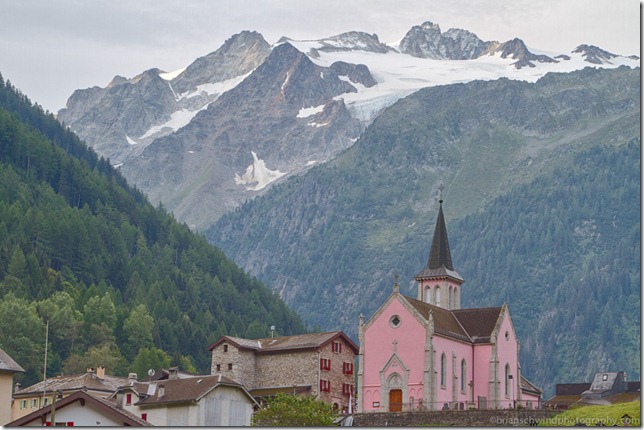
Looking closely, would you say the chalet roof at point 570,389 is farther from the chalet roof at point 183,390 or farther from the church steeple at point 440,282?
the chalet roof at point 183,390

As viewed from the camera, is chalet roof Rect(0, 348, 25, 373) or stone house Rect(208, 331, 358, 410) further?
stone house Rect(208, 331, 358, 410)

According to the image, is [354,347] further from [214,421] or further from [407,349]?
[214,421]

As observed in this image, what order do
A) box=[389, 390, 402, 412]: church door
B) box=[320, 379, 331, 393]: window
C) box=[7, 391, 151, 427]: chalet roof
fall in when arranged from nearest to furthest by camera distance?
1. box=[7, 391, 151, 427]: chalet roof
2. box=[389, 390, 402, 412]: church door
3. box=[320, 379, 331, 393]: window

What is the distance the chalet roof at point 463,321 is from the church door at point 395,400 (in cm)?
666

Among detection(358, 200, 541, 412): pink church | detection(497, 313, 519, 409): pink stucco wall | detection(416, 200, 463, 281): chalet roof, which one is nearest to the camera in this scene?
detection(358, 200, 541, 412): pink church

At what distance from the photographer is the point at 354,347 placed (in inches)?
6019

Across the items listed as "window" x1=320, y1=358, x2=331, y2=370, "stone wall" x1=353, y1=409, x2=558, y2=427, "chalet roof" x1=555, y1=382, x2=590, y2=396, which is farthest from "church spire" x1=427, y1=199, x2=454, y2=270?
"stone wall" x1=353, y1=409, x2=558, y2=427

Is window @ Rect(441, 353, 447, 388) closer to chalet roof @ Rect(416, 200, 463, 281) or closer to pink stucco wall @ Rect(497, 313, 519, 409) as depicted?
pink stucco wall @ Rect(497, 313, 519, 409)

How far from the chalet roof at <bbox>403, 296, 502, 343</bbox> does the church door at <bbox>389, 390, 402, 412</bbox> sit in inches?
262

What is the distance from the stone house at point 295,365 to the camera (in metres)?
146

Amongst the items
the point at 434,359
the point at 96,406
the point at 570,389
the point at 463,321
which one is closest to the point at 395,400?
the point at 434,359

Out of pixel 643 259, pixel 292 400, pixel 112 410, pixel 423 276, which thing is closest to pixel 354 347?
pixel 423 276

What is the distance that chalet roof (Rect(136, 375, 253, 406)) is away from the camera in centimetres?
10969

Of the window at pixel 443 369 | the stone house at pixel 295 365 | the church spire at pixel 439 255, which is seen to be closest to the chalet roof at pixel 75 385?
the stone house at pixel 295 365
